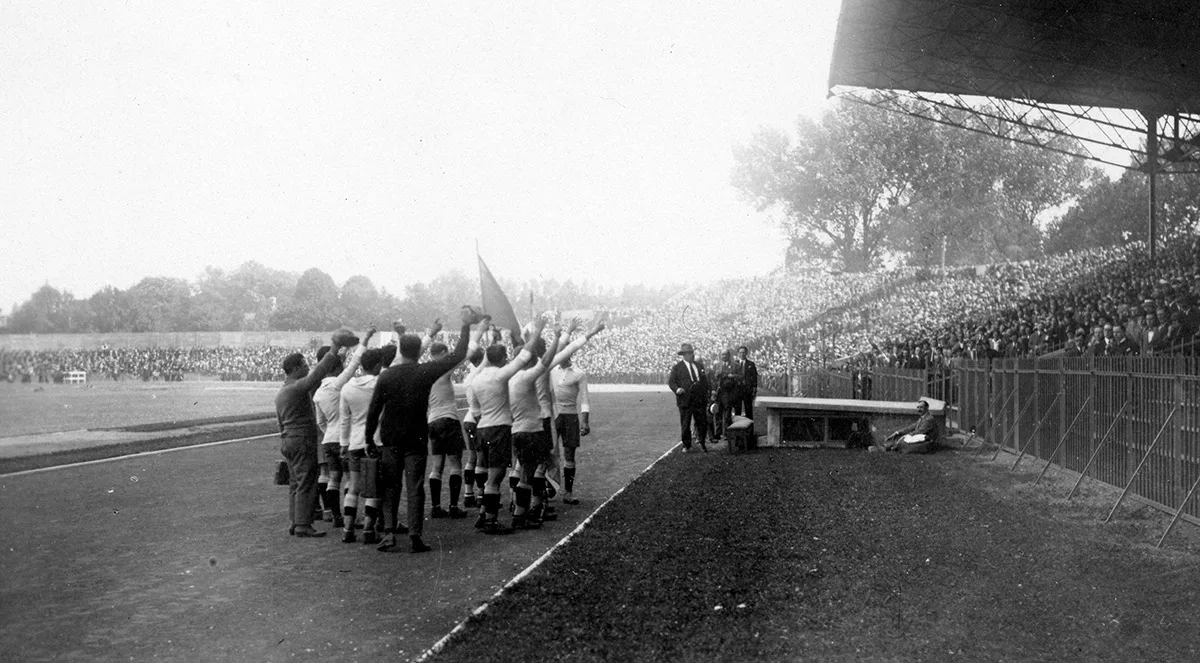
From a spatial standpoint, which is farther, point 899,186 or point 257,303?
point 899,186

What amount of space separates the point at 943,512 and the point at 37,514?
8.91 metres

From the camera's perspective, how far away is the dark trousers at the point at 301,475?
A: 379 inches

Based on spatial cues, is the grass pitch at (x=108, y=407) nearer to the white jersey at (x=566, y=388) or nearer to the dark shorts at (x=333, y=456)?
the dark shorts at (x=333, y=456)

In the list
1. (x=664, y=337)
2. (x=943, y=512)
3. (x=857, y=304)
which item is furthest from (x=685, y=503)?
(x=664, y=337)

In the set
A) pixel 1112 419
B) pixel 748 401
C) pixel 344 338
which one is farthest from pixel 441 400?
pixel 748 401

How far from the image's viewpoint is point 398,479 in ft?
29.2

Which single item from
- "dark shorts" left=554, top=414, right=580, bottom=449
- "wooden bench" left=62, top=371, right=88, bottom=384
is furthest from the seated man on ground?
"wooden bench" left=62, top=371, right=88, bottom=384

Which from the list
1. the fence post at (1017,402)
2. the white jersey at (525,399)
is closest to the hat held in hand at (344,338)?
the white jersey at (525,399)

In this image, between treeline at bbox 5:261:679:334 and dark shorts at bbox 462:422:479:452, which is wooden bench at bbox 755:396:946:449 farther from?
dark shorts at bbox 462:422:479:452

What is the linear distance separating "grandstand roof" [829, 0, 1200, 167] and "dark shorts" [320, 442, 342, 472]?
1543 cm

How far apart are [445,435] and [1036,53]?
1848cm

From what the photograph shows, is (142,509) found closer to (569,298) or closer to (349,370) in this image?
(349,370)

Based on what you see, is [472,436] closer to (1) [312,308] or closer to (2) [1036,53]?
(2) [1036,53]

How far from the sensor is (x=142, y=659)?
561 cm
